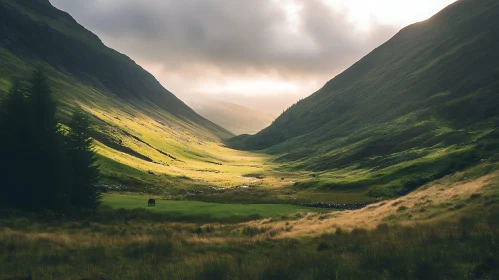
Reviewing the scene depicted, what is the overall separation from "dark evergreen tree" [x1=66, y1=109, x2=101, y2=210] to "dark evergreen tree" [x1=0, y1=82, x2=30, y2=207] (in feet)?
18.7

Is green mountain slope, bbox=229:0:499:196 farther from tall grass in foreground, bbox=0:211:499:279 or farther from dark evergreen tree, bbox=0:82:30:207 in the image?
dark evergreen tree, bbox=0:82:30:207

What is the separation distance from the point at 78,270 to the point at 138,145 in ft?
529

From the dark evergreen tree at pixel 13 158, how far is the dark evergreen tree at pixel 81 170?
18.7 feet

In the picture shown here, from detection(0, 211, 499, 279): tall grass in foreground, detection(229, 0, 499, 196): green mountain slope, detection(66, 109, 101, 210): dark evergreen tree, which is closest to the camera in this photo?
detection(0, 211, 499, 279): tall grass in foreground

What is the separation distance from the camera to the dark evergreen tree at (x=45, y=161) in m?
33.0

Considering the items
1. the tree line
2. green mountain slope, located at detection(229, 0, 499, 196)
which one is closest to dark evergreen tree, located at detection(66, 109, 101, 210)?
the tree line

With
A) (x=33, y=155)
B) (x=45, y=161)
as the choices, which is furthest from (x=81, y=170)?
(x=33, y=155)

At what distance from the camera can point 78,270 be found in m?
11.4

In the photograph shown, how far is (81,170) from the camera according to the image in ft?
138

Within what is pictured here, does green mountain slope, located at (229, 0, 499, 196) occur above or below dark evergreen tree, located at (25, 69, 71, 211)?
above

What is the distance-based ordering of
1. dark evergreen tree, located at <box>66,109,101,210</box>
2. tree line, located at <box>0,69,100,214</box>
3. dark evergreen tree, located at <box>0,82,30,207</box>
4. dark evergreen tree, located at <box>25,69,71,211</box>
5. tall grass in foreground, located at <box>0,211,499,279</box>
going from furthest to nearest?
dark evergreen tree, located at <box>66,109,101,210</box> < dark evergreen tree, located at <box>25,69,71,211</box> < tree line, located at <box>0,69,100,214</box> < dark evergreen tree, located at <box>0,82,30,207</box> < tall grass in foreground, located at <box>0,211,499,279</box>

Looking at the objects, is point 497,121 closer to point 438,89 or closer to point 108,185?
point 438,89

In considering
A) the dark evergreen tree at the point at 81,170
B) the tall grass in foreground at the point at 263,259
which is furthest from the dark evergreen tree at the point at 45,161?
the tall grass in foreground at the point at 263,259

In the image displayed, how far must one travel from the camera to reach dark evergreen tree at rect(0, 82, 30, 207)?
3189 centimetres
